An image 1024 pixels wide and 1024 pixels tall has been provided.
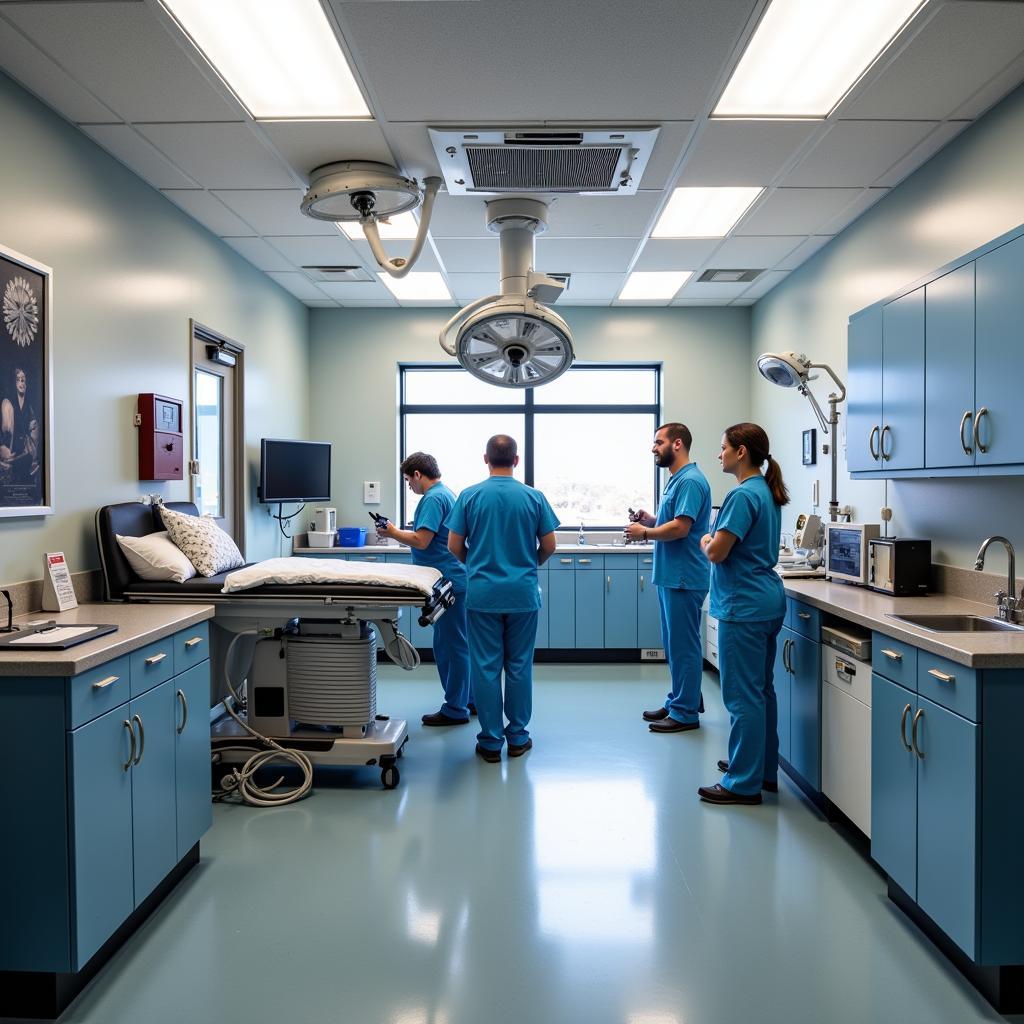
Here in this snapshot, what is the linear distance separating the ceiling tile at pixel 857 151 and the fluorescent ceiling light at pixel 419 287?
8.22 ft

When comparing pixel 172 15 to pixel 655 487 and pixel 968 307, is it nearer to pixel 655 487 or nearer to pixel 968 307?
pixel 968 307

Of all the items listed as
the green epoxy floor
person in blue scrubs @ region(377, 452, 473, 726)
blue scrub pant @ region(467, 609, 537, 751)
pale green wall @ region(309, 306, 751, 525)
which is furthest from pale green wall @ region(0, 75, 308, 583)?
pale green wall @ region(309, 306, 751, 525)

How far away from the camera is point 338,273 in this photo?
5098 mm

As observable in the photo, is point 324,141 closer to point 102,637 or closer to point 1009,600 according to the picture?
point 102,637

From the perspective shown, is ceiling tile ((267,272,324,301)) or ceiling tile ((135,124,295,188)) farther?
ceiling tile ((267,272,324,301))

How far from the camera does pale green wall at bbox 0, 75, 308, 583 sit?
2.63 meters

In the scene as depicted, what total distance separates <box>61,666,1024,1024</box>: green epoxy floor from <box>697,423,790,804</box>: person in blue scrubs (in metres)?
0.22

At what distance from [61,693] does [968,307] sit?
2890mm

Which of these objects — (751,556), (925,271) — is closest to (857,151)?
(925,271)

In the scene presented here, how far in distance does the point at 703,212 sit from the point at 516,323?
139 cm

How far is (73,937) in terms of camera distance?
73.4 inches

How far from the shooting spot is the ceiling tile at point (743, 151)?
2.96 meters

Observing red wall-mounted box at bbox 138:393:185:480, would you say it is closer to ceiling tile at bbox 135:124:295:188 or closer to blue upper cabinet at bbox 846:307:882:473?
ceiling tile at bbox 135:124:295:188

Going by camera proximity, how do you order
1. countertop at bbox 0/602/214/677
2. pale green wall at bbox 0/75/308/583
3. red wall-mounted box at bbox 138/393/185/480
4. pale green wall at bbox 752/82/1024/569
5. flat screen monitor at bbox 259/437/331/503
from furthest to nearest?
flat screen monitor at bbox 259/437/331/503, red wall-mounted box at bbox 138/393/185/480, pale green wall at bbox 752/82/1024/569, pale green wall at bbox 0/75/308/583, countertop at bbox 0/602/214/677
